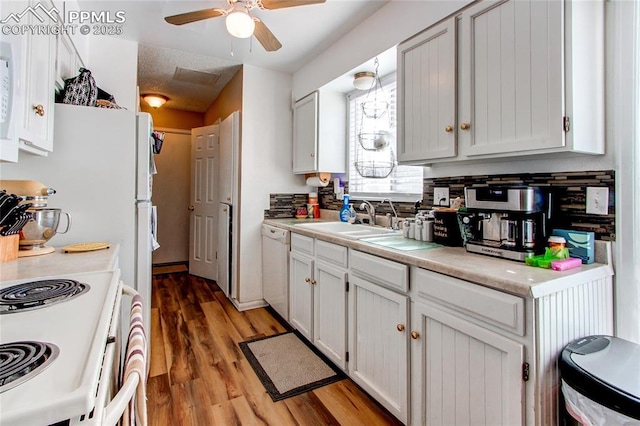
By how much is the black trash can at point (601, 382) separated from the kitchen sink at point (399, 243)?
721 mm

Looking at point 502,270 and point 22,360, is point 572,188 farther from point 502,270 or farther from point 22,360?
point 22,360

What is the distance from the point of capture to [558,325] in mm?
1078

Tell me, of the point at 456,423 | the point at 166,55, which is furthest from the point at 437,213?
the point at 166,55

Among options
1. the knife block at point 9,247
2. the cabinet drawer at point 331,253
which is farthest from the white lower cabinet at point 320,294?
the knife block at point 9,247

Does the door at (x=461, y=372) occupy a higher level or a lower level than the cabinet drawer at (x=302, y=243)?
lower

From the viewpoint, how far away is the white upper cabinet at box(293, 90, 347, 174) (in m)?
2.96

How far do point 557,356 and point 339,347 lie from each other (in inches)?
47.7

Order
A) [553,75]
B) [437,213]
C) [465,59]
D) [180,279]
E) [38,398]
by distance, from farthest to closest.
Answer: [180,279] → [437,213] → [465,59] → [553,75] → [38,398]

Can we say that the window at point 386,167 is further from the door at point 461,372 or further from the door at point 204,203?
the door at point 204,203

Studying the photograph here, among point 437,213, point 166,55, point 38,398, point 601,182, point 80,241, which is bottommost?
point 38,398

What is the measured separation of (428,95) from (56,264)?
2.01 meters

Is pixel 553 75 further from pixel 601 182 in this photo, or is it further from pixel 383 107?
pixel 383 107

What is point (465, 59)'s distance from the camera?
1.57 metres

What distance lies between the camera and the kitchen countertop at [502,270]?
1041 mm
